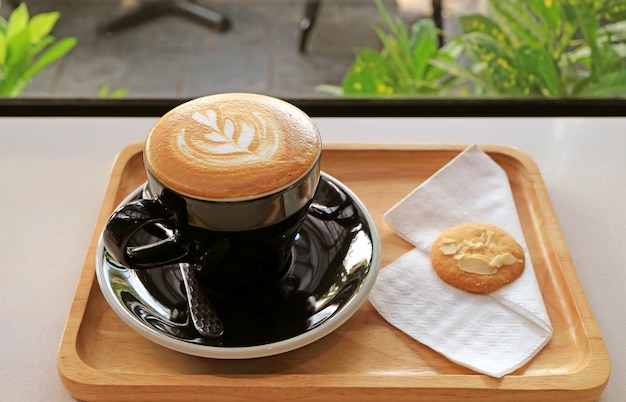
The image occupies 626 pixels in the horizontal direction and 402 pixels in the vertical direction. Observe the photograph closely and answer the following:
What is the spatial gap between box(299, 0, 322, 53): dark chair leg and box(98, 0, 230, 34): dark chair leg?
24cm

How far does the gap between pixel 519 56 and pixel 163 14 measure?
4.77 feet

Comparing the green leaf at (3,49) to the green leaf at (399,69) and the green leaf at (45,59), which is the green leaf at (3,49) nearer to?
the green leaf at (45,59)

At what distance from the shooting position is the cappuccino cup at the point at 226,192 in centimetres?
49

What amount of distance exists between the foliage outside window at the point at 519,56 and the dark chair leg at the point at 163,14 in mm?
1034

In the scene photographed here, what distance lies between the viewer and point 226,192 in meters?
0.48

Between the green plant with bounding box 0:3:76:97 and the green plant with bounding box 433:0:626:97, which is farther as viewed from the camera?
the green plant with bounding box 0:3:76:97

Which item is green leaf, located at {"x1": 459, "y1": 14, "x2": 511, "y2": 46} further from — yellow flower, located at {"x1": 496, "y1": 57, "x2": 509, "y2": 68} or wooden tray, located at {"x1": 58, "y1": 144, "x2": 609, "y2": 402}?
wooden tray, located at {"x1": 58, "y1": 144, "x2": 609, "y2": 402}

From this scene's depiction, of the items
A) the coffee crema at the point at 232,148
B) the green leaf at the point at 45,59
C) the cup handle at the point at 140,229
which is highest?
the coffee crema at the point at 232,148

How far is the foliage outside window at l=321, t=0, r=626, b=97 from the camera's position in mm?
959

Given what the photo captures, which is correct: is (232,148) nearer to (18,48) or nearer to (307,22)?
(18,48)

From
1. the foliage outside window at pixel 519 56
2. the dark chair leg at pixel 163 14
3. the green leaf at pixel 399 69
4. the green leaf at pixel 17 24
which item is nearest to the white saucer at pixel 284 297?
the foliage outside window at pixel 519 56

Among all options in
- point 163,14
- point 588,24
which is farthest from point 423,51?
point 163,14

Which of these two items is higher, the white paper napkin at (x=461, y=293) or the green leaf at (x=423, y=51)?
the white paper napkin at (x=461, y=293)

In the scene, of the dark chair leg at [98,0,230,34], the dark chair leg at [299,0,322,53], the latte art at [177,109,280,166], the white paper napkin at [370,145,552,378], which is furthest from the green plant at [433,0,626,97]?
the dark chair leg at [98,0,230,34]
